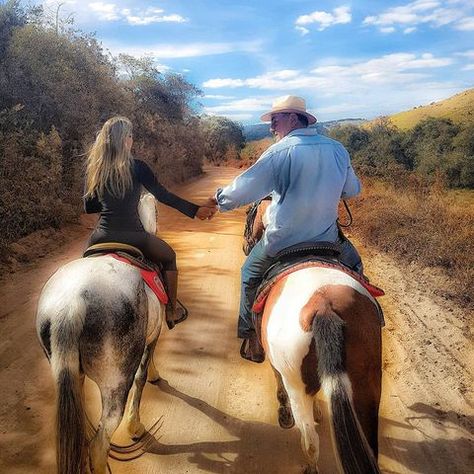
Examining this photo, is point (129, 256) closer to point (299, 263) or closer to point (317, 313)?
point (299, 263)

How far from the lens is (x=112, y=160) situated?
3.47 m

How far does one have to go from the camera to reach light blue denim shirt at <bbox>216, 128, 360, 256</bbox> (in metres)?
3.23

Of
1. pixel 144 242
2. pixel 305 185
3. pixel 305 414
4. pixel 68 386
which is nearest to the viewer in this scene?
pixel 68 386

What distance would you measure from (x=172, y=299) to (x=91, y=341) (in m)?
1.63

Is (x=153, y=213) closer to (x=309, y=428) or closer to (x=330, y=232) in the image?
(x=330, y=232)

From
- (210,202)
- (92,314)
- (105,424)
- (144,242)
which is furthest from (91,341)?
(210,202)

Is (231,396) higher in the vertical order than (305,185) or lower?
lower

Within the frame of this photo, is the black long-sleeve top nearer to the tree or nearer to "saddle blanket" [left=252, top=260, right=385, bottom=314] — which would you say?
"saddle blanket" [left=252, top=260, right=385, bottom=314]

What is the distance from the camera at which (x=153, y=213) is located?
4.19m

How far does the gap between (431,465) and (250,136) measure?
5941 cm

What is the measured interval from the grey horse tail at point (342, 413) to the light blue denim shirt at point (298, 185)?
1153mm

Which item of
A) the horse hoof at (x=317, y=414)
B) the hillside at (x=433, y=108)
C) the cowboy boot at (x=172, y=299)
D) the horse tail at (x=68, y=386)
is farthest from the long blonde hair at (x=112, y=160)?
the hillside at (x=433, y=108)

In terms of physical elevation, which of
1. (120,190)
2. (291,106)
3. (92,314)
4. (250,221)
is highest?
(291,106)

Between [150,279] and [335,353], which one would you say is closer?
[335,353]
